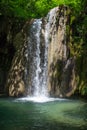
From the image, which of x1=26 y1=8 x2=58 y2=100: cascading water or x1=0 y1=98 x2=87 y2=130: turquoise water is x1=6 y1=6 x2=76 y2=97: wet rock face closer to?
x1=26 y1=8 x2=58 y2=100: cascading water

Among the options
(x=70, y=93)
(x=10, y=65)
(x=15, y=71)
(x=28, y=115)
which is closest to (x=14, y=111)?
(x=28, y=115)

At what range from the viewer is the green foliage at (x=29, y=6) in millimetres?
24531

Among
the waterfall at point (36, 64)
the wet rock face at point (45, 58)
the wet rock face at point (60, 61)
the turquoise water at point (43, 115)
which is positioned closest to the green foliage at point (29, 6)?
the waterfall at point (36, 64)

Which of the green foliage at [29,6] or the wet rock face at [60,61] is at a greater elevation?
the green foliage at [29,6]

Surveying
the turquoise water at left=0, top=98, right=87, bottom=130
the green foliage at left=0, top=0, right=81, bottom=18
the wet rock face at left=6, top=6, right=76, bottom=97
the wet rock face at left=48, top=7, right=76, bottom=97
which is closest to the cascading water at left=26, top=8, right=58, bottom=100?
the wet rock face at left=6, top=6, right=76, bottom=97

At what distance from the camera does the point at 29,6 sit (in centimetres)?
2756

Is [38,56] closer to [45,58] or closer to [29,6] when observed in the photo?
[45,58]

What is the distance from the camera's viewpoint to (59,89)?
19.3m

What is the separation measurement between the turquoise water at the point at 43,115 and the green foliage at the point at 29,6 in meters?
9.15

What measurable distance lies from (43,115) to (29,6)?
15708 mm

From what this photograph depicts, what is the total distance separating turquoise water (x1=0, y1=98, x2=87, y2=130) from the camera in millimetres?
11336

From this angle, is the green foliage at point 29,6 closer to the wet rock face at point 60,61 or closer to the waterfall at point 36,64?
the waterfall at point 36,64

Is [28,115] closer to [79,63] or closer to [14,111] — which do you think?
[14,111]

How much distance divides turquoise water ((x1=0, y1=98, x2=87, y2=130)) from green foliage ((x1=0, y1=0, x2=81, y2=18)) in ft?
30.0
